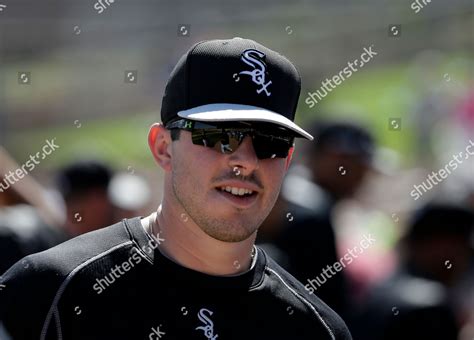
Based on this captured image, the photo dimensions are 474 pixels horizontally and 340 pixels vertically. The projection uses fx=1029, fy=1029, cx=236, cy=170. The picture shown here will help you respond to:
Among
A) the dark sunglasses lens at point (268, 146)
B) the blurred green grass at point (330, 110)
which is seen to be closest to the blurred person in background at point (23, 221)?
the dark sunglasses lens at point (268, 146)

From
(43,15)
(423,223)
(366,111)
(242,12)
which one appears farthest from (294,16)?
(423,223)

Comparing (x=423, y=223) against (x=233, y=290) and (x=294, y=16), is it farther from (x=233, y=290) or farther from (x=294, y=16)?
(x=294, y=16)

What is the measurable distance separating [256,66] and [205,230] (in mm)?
501

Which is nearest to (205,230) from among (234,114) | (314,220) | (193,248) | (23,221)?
(193,248)

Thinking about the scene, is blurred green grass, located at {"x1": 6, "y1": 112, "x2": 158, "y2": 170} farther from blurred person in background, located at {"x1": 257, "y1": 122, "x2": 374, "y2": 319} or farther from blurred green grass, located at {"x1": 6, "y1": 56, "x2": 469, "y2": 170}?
blurred person in background, located at {"x1": 257, "y1": 122, "x2": 374, "y2": 319}

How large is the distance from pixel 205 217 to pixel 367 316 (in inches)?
75.7

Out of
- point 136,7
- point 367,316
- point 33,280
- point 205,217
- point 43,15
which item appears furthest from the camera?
point 136,7

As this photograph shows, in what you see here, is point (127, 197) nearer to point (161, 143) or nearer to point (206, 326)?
point (161, 143)

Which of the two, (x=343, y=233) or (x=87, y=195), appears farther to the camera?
(x=343, y=233)

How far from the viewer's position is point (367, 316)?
466 cm

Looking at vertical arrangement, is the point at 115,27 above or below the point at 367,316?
below

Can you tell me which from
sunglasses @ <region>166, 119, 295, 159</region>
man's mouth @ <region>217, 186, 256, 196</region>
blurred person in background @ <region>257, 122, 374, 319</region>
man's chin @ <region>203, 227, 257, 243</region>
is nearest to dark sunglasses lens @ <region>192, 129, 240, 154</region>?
sunglasses @ <region>166, 119, 295, 159</region>

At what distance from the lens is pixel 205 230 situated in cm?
296

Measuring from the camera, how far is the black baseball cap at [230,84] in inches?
117
